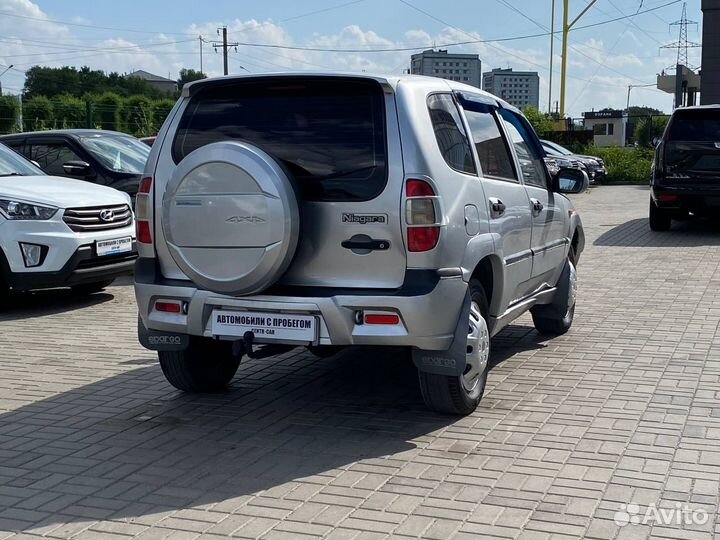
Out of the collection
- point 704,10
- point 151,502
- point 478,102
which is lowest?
point 151,502

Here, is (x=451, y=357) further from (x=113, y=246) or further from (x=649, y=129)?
(x=649, y=129)

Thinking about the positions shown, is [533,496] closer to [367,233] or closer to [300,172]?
[367,233]

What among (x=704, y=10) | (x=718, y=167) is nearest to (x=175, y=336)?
(x=718, y=167)

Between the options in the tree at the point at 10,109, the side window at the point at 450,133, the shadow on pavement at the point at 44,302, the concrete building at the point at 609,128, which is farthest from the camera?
the concrete building at the point at 609,128

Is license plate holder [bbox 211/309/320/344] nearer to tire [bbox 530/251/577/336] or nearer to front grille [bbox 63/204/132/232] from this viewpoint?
tire [bbox 530/251/577/336]

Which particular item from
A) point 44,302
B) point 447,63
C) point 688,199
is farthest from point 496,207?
point 447,63

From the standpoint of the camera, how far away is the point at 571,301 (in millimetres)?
8172

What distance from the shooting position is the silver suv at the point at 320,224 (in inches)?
202

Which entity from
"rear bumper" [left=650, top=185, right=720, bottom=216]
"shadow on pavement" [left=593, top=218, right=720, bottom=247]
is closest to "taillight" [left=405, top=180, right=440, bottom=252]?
"shadow on pavement" [left=593, top=218, right=720, bottom=247]

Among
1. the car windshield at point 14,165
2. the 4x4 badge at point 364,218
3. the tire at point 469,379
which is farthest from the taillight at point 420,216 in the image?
the car windshield at point 14,165

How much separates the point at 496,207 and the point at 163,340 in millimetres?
2173

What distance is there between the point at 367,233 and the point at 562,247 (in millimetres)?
3071

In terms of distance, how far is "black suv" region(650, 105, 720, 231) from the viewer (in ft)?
50.1

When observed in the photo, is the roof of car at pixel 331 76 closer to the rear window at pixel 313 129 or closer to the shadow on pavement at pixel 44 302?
the rear window at pixel 313 129
